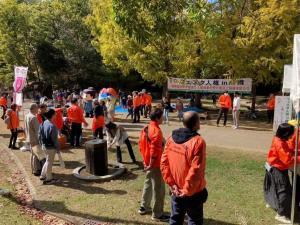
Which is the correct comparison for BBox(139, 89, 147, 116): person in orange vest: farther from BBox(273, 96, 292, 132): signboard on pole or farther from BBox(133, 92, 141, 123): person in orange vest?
BBox(273, 96, 292, 132): signboard on pole

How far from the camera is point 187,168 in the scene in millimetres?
4945

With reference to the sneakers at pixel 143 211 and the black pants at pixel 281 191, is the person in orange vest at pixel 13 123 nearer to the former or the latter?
the sneakers at pixel 143 211

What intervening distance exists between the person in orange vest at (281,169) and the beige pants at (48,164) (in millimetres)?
4825

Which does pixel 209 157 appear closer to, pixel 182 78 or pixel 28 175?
pixel 28 175

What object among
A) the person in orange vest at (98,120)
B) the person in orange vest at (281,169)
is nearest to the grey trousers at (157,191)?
the person in orange vest at (281,169)

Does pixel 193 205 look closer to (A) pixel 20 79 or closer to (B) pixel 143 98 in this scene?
(A) pixel 20 79

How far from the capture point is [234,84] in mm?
21312

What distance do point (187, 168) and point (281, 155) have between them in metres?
2.54

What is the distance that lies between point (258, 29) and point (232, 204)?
13863 mm

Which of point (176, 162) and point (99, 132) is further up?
point (176, 162)

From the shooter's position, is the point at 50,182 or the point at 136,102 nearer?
the point at 50,182

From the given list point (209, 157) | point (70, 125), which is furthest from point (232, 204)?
point (70, 125)

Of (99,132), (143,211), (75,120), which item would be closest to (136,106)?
(75,120)

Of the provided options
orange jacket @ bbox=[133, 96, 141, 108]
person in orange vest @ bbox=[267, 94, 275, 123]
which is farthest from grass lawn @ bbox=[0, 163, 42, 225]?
person in orange vest @ bbox=[267, 94, 275, 123]
